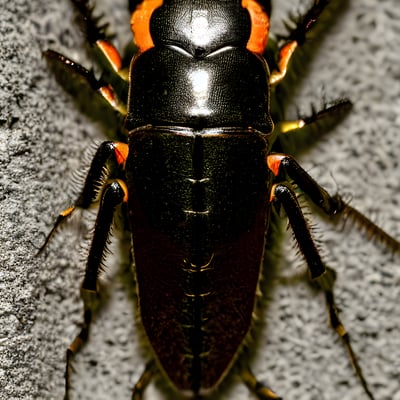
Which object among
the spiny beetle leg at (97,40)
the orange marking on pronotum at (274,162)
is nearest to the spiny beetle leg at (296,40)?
the orange marking on pronotum at (274,162)

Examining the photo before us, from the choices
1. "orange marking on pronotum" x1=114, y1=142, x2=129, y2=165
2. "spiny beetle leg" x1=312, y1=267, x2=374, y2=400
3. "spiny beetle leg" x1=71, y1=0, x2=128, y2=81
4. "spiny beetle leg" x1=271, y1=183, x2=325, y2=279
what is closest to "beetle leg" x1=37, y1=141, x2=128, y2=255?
"orange marking on pronotum" x1=114, y1=142, x2=129, y2=165

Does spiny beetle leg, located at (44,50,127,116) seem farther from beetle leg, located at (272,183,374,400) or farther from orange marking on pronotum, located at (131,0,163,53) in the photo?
beetle leg, located at (272,183,374,400)

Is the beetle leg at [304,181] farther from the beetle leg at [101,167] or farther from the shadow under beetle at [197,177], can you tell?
the beetle leg at [101,167]

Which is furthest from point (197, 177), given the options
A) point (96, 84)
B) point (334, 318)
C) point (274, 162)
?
point (334, 318)

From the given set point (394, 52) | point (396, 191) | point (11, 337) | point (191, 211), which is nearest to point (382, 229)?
point (396, 191)

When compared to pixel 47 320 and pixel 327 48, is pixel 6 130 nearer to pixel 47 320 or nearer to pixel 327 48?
pixel 47 320

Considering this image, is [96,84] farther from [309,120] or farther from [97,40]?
[309,120]
